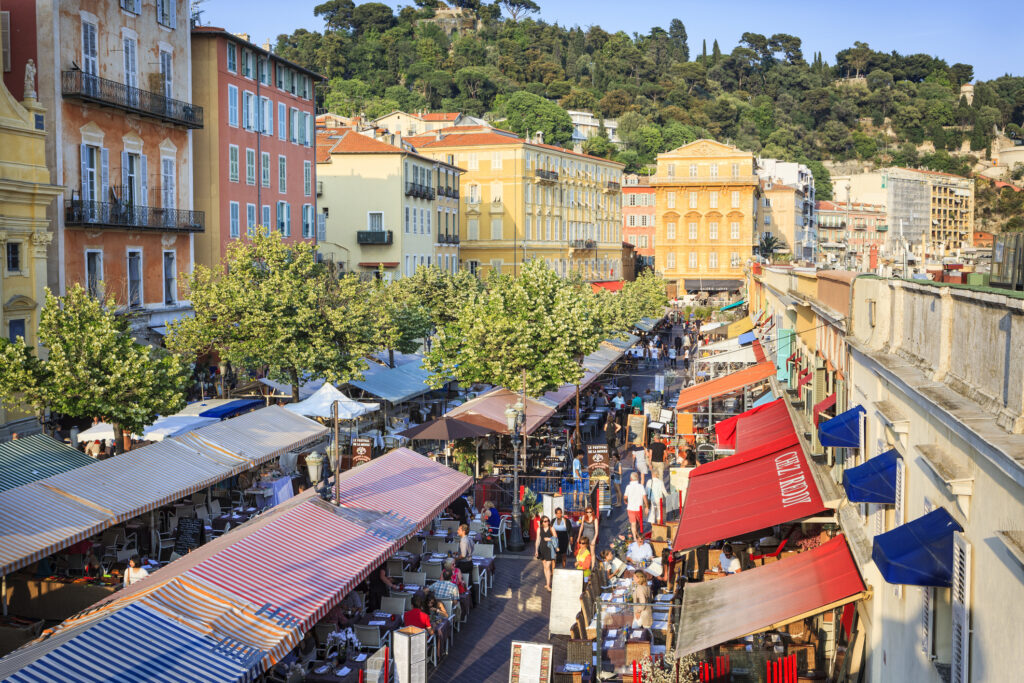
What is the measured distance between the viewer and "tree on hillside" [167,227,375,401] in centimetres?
3019

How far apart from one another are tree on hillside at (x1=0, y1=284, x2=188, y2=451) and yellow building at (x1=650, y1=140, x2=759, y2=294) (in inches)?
2861

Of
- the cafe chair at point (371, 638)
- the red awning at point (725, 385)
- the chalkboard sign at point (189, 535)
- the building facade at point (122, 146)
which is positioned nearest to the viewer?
the cafe chair at point (371, 638)

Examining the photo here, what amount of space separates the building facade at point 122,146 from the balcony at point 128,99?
0.04 m

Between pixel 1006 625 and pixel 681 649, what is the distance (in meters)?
5.12

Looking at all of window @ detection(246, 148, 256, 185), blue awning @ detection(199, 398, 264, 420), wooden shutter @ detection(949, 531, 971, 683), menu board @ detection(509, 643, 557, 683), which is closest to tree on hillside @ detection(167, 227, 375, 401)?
blue awning @ detection(199, 398, 264, 420)

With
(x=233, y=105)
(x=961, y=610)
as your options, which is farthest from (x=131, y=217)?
(x=961, y=610)

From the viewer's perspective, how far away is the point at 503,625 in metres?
16.7

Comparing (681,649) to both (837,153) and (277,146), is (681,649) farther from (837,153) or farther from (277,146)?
(837,153)

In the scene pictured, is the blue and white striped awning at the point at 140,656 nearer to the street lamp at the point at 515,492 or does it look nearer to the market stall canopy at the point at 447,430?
the street lamp at the point at 515,492

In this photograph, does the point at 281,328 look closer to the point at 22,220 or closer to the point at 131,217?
the point at 22,220

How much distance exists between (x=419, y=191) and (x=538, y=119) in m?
58.6

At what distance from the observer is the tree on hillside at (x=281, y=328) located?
3019 cm

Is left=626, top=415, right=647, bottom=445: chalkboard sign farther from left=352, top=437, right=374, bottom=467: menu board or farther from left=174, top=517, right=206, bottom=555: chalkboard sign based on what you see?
left=174, top=517, right=206, bottom=555: chalkboard sign

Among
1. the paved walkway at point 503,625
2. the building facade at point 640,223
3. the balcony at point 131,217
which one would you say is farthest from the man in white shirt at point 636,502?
the building facade at point 640,223
